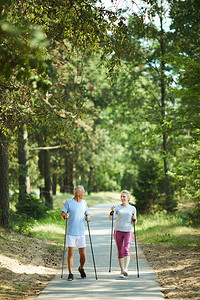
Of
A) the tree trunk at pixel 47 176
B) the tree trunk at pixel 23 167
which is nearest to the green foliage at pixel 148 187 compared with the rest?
the tree trunk at pixel 47 176

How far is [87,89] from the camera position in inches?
998

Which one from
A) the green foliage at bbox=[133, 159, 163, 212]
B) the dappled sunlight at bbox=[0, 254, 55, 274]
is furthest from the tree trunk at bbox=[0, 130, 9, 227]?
the green foliage at bbox=[133, 159, 163, 212]

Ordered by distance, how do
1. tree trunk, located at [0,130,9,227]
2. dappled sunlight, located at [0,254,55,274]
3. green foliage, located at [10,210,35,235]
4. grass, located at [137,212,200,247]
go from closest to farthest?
dappled sunlight, located at [0,254,55,274], tree trunk, located at [0,130,9,227], grass, located at [137,212,200,247], green foliage, located at [10,210,35,235]

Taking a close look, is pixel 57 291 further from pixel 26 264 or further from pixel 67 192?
pixel 67 192

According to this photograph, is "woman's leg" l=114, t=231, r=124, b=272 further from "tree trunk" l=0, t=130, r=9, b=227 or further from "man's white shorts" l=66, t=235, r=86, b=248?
"tree trunk" l=0, t=130, r=9, b=227

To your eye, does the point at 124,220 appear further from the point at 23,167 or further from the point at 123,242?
the point at 23,167

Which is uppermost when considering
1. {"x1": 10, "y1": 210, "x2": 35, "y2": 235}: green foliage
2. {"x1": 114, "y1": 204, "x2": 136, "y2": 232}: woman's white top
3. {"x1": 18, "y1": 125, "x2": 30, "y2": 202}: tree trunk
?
{"x1": 18, "y1": 125, "x2": 30, "y2": 202}: tree trunk

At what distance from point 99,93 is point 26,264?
18972 millimetres

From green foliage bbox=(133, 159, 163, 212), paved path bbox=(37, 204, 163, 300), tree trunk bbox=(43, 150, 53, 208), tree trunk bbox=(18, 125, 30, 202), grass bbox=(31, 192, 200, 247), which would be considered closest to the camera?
paved path bbox=(37, 204, 163, 300)

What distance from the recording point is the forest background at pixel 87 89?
8.89 m

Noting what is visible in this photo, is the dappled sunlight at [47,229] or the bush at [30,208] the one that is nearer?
the dappled sunlight at [47,229]

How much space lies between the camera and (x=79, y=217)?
844 cm

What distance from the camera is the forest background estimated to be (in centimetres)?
889

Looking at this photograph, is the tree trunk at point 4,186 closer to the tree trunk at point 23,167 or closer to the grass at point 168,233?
the grass at point 168,233
